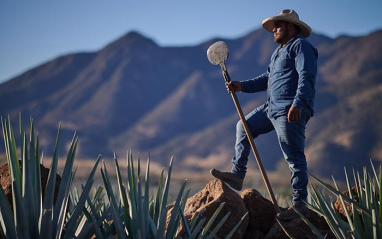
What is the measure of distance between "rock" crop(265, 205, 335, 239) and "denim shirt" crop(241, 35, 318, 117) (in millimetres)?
674

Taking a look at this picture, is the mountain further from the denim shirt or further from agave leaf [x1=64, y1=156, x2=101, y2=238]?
agave leaf [x1=64, y1=156, x2=101, y2=238]

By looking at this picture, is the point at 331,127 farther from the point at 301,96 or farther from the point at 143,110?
the point at 301,96

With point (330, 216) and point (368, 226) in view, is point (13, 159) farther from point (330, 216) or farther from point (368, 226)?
point (368, 226)

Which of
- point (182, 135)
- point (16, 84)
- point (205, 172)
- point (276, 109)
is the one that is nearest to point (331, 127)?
point (205, 172)

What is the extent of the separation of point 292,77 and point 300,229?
1019mm

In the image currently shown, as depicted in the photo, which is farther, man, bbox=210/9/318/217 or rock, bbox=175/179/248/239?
man, bbox=210/9/318/217

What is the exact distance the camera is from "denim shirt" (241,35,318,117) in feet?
12.7

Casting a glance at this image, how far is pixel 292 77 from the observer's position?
4047 millimetres

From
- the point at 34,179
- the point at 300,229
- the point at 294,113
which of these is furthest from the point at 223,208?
the point at 34,179

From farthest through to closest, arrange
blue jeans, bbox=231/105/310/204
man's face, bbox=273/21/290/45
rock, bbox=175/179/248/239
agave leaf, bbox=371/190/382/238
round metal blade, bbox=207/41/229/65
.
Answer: round metal blade, bbox=207/41/229/65
man's face, bbox=273/21/290/45
blue jeans, bbox=231/105/310/204
rock, bbox=175/179/248/239
agave leaf, bbox=371/190/382/238

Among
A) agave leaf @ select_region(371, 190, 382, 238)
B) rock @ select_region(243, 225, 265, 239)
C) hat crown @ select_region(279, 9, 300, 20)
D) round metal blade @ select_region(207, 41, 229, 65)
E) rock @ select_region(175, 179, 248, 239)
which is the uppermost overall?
hat crown @ select_region(279, 9, 300, 20)

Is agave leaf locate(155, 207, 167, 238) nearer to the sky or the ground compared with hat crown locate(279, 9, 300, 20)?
nearer to the ground

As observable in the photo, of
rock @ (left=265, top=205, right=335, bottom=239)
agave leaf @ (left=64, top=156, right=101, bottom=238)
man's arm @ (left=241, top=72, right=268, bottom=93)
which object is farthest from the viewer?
man's arm @ (left=241, top=72, right=268, bottom=93)

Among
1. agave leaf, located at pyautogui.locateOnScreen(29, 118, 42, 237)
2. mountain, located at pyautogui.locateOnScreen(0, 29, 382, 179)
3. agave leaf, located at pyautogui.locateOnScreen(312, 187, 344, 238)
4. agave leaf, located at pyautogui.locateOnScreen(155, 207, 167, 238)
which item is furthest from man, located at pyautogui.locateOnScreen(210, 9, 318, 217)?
mountain, located at pyautogui.locateOnScreen(0, 29, 382, 179)
